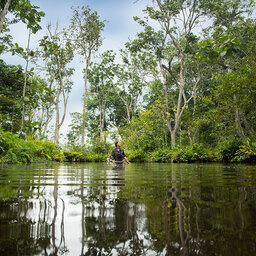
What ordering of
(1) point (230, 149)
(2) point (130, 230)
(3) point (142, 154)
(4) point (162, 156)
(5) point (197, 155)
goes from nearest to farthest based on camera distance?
(2) point (130, 230), (1) point (230, 149), (5) point (197, 155), (4) point (162, 156), (3) point (142, 154)

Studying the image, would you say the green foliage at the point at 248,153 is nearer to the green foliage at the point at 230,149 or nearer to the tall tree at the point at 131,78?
the green foliage at the point at 230,149

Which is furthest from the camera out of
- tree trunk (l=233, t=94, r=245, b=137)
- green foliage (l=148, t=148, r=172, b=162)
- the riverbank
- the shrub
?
the shrub

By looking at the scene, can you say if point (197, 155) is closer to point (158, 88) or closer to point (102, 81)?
point (158, 88)

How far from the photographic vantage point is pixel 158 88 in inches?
1190

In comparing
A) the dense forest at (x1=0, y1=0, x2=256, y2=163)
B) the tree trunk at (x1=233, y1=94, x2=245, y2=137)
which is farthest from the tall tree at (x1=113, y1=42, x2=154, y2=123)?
the tree trunk at (x1=233, y1=94, x2=245, y2=137)

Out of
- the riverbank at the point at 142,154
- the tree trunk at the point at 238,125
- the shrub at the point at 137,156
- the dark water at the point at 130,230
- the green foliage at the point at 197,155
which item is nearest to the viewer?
the dark water at the point at 130,230

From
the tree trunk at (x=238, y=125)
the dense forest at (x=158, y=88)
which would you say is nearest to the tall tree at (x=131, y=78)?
the dense forest at (x=158, y=88)

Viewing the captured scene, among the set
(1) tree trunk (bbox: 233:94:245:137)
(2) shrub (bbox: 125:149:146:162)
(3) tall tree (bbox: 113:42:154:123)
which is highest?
(3) tall tree (bbox: 113:42:154:123)

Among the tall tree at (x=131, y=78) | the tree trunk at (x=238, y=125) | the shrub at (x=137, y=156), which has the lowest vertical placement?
the shrub at (x=137, y=156)

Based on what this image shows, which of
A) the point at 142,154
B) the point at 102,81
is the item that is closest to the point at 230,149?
the point at 142,154

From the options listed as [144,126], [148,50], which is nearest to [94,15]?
[148,50]

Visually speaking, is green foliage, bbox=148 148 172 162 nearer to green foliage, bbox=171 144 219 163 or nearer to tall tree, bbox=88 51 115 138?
green foliage, bbox=171 144 219 163

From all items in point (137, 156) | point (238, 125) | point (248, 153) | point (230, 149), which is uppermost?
point (238, 125)

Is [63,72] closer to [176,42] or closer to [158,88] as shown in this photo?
[158,88]
